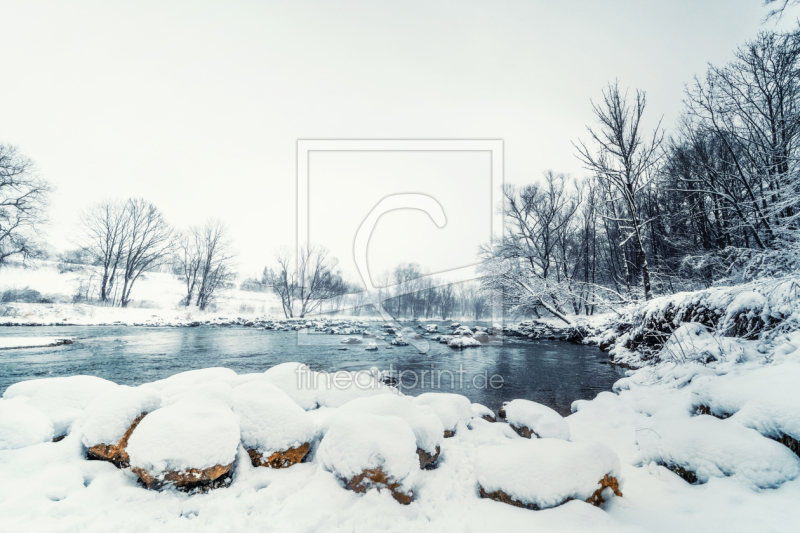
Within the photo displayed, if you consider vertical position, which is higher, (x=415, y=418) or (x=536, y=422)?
(x=415, y=418)

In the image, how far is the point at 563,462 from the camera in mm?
2701

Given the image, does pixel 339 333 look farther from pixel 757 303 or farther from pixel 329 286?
pixel 757 303

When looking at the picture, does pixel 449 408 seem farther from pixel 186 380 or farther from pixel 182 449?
pixel 186 380

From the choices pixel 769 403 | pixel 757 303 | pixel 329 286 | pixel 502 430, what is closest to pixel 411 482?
pixel 502 430

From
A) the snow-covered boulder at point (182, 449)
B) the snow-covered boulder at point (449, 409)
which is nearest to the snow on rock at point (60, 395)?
the snow-covered boulder at point (182, 449)

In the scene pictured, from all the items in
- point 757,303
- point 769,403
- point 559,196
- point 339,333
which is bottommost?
point 339,333

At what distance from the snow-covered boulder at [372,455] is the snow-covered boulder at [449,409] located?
1.40 meters

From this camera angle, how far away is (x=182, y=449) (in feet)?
8.94

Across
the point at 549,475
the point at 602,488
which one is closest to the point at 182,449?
the point at 549,475

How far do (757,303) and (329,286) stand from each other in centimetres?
2767

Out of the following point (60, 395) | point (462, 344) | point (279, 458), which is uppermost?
point (60, 395)

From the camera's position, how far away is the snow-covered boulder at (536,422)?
13.6ft

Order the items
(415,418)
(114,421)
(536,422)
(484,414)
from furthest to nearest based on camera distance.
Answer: (484,414)
(536,422)
(415,418)
(114,421)

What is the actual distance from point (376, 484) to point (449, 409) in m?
2.06
